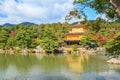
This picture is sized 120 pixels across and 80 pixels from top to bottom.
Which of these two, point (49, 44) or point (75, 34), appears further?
point (75, 34)

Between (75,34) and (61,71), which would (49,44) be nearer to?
(75,34)

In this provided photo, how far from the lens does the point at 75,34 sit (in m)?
46.4

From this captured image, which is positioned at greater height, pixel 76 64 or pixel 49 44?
pixel 49 44

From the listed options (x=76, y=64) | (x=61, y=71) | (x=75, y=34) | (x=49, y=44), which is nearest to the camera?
(x=61, y=71)

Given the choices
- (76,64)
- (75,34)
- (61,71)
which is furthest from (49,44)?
(61,71)

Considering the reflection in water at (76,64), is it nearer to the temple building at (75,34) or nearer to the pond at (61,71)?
the pond at (61,71)

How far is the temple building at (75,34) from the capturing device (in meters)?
45.6

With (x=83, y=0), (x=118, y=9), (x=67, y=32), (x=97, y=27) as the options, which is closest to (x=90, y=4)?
(x=83, y=0)

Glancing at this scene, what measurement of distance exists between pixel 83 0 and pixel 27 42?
35.8 meters

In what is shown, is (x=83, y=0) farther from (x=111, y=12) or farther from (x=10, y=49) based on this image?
(x=10, y=49)

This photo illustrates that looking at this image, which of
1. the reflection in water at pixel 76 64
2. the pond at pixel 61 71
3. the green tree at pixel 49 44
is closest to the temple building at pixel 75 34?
the green tree at pixel 49 44

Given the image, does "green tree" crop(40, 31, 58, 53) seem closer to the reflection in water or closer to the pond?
the reflection in water

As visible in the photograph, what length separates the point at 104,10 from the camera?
22.3ft

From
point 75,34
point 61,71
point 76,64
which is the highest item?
point 75,34
